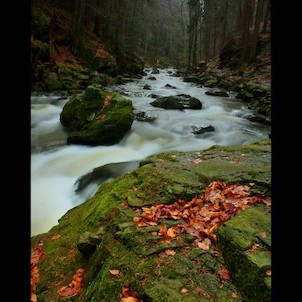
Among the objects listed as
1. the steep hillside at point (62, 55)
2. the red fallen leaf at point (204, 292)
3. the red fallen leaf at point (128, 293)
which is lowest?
the red fallen leaf at point (128, 293)

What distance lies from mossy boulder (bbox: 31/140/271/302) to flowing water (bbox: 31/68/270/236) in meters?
2.10

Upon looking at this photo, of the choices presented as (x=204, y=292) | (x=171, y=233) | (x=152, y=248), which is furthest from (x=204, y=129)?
(x=204, y=292)

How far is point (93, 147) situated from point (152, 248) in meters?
7.42

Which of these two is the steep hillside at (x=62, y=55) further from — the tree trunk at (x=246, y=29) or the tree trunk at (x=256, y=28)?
the tree trunk at (x=256, y=28)

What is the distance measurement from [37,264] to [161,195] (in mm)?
1897

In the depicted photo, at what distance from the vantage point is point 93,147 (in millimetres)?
10234

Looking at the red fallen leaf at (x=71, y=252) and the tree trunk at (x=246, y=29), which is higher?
the tree trunk at (x=246, y=29)

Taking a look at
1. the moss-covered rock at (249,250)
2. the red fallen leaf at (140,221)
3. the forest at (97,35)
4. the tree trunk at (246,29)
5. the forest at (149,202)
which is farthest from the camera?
the tree trunk at (246,29)

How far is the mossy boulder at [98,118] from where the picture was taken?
1051 cm

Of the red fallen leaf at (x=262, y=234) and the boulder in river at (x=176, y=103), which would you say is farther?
the boulder in river at (x=176, y=103)

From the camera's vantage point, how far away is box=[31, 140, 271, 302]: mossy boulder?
269 cm

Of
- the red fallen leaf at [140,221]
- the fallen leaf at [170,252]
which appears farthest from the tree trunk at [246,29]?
the fallen leaf at [170,252]

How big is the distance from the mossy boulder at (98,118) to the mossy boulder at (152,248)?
17.5ft
